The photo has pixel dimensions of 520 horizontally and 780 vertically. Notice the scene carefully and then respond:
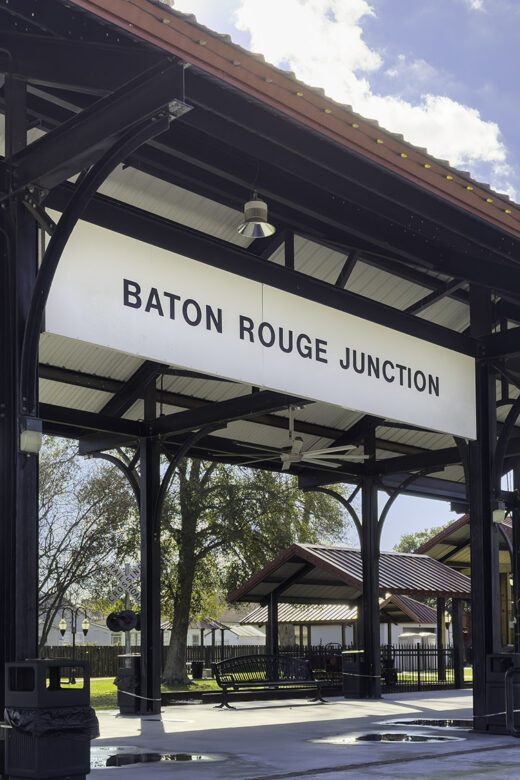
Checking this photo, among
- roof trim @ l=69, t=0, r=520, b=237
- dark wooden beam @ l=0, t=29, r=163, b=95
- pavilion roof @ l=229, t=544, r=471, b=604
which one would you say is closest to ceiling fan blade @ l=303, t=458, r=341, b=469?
pavilion roof @ l=229, t=544, r=471, b=604

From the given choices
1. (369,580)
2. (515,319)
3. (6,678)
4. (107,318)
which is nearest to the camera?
(6,678)

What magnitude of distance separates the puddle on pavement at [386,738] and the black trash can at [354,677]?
267 inches

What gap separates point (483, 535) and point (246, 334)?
4.42 metres

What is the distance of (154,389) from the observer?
15078 millimetres

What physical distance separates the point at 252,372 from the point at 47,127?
2.79 m

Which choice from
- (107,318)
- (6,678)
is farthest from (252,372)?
(6,678)

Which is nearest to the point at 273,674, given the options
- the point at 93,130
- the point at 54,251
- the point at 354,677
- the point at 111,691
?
the point at 354,677

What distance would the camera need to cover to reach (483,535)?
12.0 m

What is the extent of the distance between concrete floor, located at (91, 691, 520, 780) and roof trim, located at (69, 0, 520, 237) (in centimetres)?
485

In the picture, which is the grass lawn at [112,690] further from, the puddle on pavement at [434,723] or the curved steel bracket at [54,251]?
the curved steel bracket at [54,251]

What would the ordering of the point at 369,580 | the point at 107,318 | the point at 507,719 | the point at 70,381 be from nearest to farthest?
the point at 107,318 → the point at 507,719 → the point at 70,381 → the point at 369,580

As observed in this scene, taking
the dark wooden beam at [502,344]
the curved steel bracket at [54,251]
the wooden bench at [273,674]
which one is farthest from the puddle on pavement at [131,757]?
the dark wooden beam at [502,344]

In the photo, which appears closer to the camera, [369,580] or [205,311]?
[205,311]

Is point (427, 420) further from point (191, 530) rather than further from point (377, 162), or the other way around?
point (191, 530)
